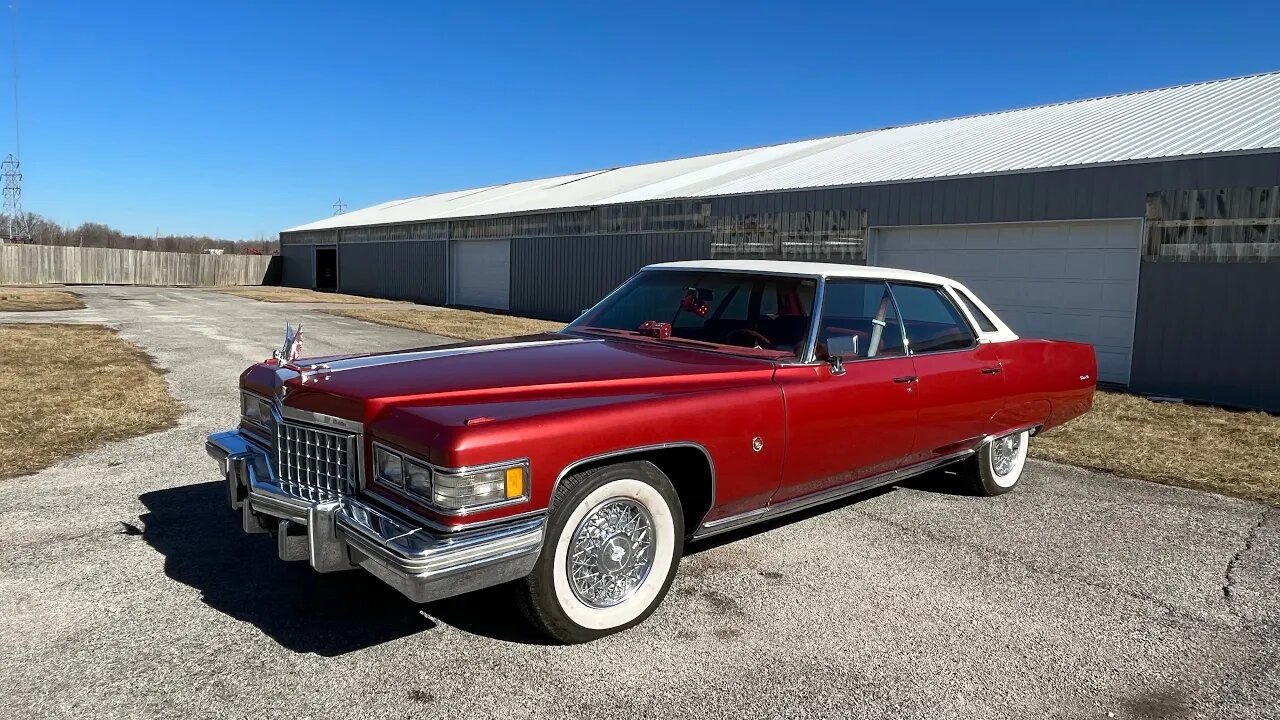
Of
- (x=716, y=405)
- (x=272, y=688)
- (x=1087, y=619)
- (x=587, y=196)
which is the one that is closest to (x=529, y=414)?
(x=716, y=405)

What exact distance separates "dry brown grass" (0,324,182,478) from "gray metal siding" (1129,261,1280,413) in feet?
37.9

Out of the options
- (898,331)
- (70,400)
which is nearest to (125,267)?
(70,400)

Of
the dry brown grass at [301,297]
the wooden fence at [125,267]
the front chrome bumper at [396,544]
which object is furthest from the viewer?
the wooden fence at [125,267]

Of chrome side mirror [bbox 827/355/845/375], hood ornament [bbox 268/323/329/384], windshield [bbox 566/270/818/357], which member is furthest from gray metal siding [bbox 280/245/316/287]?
chrome side mirror [bbox 827/355/845/375]

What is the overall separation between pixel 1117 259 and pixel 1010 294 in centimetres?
161

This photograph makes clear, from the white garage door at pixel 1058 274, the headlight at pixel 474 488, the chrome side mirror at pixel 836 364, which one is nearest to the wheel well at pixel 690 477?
the headlight at pixel 474 488

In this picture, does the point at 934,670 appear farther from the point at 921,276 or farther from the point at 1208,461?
the point at 1208,461

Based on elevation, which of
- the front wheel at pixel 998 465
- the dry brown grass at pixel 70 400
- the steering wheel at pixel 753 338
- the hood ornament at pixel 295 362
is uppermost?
the steering wheel at pixel 753 338

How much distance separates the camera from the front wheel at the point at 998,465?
5457 millimetres

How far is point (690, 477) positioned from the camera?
361 cm

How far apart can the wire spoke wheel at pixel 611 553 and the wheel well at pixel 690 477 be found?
0.23 metres

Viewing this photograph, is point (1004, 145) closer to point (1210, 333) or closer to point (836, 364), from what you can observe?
point (1210, 333)

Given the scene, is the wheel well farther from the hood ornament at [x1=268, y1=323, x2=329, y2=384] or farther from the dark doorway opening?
the dark doorway opening

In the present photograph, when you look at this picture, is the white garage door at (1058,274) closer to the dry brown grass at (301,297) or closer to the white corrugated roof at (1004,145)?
the white corrugated roof at (1004,145)
